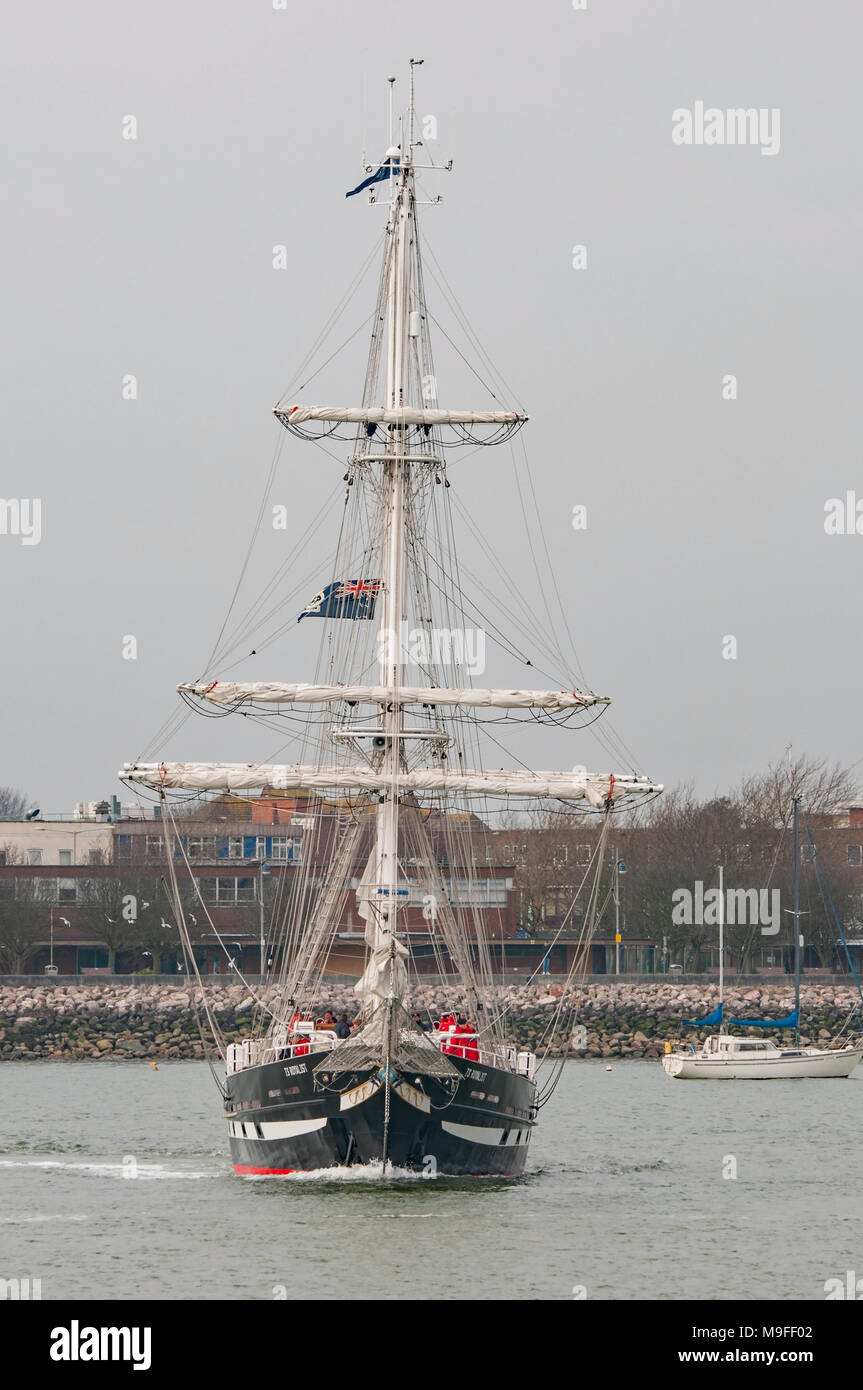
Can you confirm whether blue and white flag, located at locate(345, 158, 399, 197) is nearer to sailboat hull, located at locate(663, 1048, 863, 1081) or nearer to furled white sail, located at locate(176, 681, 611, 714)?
furled white sail, located at locate(176, 681, 611, 714)

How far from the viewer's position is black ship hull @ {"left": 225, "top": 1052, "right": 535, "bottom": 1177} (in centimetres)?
4906

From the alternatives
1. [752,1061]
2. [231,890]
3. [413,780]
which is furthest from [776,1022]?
[413,780]

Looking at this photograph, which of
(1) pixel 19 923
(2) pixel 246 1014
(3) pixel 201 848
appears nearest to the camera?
(2) pixel 246 1014

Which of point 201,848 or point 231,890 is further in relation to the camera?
point 201,848

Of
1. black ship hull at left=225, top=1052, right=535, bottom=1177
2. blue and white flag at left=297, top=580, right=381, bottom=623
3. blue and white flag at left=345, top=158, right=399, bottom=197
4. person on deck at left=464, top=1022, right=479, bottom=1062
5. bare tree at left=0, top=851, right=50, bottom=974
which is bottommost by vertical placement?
black ship hull at left=225, top=1052, right=535, bottom=1177

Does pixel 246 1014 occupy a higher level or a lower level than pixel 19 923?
lower

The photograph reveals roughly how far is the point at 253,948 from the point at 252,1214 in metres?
81.4

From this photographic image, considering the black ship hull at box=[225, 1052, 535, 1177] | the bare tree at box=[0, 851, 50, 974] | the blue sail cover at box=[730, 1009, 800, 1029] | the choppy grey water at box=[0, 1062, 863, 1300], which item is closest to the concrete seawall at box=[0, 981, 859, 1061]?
the blue sail cover at box=[730, 1009, 800, 1029]

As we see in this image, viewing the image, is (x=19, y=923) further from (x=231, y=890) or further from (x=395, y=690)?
(x=395, y=690)

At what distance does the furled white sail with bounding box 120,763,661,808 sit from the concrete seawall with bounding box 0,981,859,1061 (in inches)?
1734

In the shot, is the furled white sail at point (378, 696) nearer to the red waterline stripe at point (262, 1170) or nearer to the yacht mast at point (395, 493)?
the yacht mast at point (395, 493)

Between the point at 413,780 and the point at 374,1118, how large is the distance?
10822 millimetres

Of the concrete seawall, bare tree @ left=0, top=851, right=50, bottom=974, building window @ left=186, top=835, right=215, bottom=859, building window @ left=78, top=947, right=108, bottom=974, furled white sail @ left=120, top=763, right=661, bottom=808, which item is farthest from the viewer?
building window @ left=186, top=835, right=215, bottom=859

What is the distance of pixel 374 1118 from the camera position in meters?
49.0
